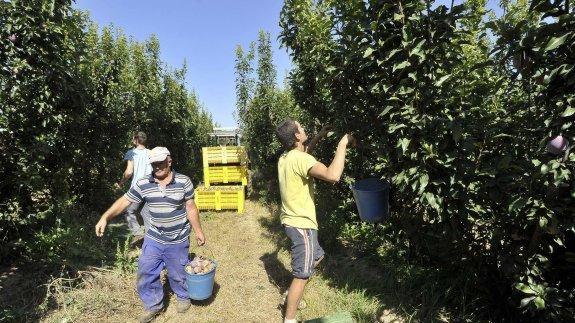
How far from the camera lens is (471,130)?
3.02 meters

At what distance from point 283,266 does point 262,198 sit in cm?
454

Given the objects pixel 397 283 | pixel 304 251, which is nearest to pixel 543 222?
pixel 304 251

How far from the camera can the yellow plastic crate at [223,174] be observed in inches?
368

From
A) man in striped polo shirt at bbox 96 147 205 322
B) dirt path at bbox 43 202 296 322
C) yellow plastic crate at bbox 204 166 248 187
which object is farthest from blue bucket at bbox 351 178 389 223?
yellow plastic crate at bbox 204 166 248 187

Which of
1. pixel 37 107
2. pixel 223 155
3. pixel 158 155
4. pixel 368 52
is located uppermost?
pixel 368 52

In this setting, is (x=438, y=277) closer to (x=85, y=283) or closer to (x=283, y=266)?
(x=283, y=266)

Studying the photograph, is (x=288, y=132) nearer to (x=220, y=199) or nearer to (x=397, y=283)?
(x=397, y=283)

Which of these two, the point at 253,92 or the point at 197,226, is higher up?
the point at 253,92

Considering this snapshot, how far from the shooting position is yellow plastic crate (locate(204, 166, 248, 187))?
9.34 meters

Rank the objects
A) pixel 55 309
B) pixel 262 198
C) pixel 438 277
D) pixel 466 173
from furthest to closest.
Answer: pixel 262 198 → pixel 55 309 → pixel 438 277 → pixel 466 173

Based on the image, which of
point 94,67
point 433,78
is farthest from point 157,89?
point 433,78

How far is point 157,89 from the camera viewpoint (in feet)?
39.2

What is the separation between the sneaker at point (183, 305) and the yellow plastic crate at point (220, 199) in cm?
461

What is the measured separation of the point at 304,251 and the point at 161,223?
5.32 ft
